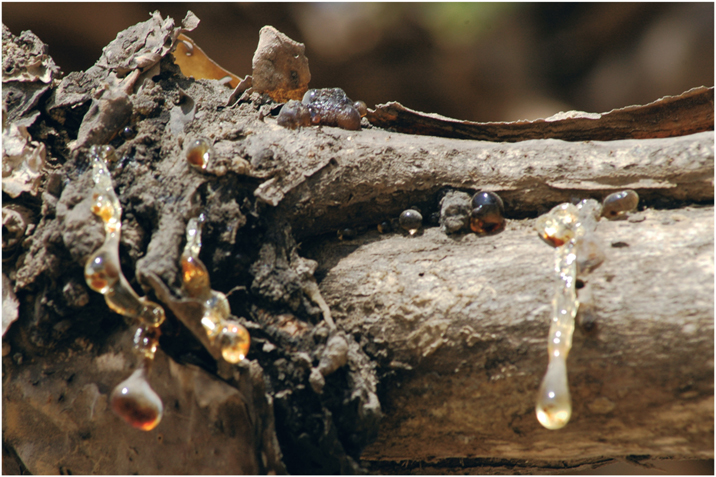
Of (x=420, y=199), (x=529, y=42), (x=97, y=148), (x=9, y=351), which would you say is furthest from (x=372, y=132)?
(x=529, y=42)

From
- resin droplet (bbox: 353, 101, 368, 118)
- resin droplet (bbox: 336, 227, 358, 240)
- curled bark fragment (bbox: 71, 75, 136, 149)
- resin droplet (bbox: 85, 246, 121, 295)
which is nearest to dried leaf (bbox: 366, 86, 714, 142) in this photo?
resin droplet (bbox: 353, 101, 368, 118)

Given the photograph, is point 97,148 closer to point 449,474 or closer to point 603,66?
point 449,474

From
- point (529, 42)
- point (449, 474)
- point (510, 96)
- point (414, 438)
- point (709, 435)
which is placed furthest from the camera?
point (510, 96)

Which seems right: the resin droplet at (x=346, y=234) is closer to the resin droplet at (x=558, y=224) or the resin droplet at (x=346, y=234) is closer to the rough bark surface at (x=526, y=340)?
the rough bark surface at (x=526, y=340)

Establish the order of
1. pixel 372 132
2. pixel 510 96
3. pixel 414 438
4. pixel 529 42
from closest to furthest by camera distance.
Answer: pixel 414 438 < pixel 372 132 < pixel 529 42 < pixel 510 96

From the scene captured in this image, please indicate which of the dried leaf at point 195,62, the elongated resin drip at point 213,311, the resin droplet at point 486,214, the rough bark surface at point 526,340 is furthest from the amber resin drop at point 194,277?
the dried leaf at point 195,62

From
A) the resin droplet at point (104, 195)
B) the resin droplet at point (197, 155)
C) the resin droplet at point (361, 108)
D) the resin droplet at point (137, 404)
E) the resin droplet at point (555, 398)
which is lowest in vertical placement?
the resin droplet at point (137, 404)

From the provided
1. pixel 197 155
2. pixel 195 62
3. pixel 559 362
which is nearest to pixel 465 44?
pixel 195 62

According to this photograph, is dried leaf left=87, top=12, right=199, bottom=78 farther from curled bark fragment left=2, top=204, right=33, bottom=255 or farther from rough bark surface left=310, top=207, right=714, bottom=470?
rough bark surface left=310, top=207, right=714, bottom=470
